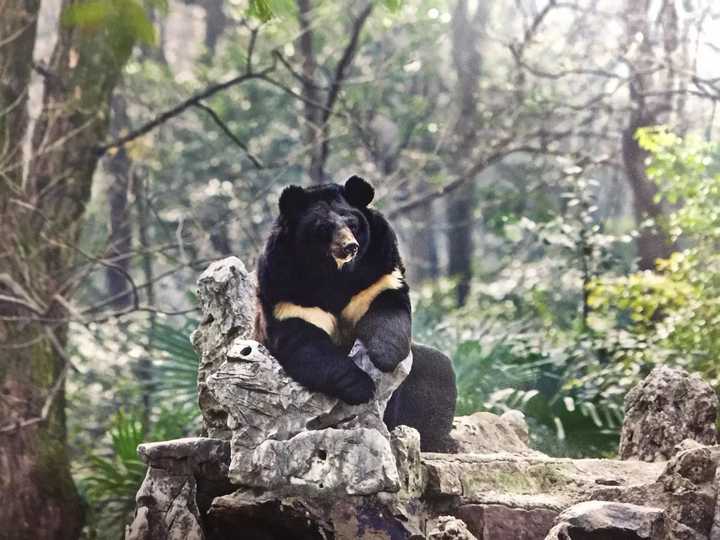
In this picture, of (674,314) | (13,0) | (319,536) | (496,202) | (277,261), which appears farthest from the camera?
(496,202)

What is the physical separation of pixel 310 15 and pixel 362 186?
21.5 feet

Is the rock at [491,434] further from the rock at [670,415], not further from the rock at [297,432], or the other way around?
the rock at [297,432]

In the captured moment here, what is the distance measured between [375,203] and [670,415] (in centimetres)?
351

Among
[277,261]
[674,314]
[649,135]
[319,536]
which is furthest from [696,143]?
[319,536]

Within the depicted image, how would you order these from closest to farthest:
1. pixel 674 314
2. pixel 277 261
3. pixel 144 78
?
pixel 277 261
pixel 674 314
pixel 144 78

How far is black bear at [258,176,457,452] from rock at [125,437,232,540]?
0.50 meters

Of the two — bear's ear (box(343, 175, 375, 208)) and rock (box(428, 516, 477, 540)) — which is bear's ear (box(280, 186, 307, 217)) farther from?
rock (box(428, 516, 477, 540))

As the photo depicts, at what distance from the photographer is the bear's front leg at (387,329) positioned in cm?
367

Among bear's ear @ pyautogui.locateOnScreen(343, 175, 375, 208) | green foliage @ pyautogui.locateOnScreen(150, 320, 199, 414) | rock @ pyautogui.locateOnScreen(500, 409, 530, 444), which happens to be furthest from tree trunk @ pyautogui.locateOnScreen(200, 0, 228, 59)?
bear's ear @ pyautogui.locateOnScreen(343, 175, 375, 208)

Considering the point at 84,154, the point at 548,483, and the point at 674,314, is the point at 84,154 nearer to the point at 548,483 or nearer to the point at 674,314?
the point at 674,314

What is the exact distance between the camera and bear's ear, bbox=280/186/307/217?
374cm

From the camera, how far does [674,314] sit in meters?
6.23

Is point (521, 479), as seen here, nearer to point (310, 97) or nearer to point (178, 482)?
point (178, 482)

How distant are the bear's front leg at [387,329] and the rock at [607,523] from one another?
81 cm
